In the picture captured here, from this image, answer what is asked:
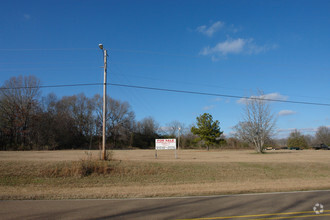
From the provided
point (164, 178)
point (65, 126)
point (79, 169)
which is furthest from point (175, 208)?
point (65, 126)

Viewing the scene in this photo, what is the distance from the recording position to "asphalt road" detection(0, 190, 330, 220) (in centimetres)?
616

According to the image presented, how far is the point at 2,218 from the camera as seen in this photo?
19.4 ft

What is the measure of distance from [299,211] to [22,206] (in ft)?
28.6

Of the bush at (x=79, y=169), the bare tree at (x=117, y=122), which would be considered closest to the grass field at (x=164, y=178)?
the bush at (x=79, y=169)

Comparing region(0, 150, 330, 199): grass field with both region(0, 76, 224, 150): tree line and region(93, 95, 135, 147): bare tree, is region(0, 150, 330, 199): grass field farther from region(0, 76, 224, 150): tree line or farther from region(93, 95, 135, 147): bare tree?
region(93, 95, 135, 147): bare tree

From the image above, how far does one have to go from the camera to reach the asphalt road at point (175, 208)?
616 cm

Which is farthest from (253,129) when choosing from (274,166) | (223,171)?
(223,171)

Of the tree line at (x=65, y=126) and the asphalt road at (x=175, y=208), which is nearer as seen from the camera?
the asphalt road at (x=175, y=208)

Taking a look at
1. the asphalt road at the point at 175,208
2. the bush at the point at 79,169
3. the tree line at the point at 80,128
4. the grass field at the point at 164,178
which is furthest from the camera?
the tree line at the point at 80,128

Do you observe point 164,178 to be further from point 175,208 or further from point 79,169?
point 175,208

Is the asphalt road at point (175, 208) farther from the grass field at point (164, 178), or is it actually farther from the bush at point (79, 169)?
the bush at point (79, 169)

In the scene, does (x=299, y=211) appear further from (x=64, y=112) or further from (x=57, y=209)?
(x=64, y=112)

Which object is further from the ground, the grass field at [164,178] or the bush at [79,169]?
the bush at [79,169]

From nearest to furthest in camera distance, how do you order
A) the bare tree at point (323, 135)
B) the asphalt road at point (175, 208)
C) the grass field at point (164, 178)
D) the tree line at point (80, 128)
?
1. the asphalt road at point (175, 208)
2. the grass field at point (164, 178)
3. the tree line at point (80, 128)
4. the bare tree at point (323, 135)
